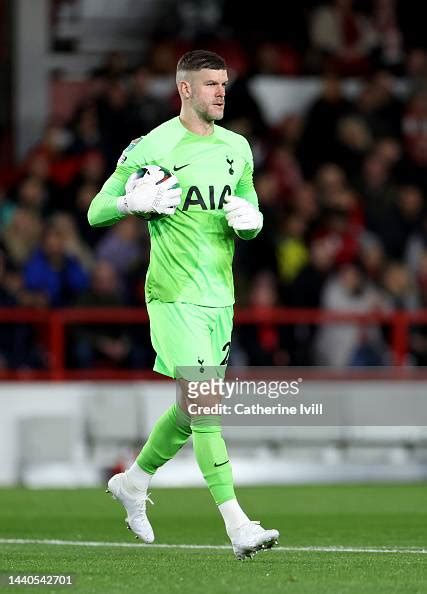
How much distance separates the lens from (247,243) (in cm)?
1689

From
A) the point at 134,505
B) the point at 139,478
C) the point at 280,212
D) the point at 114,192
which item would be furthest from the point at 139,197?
the point at 280,212

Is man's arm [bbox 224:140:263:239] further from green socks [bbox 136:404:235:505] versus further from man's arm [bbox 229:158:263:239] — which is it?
green socks [bbox 136:404:235:505]

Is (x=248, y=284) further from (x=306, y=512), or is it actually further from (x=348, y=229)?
(x=306, y=512)

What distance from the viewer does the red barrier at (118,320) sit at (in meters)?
15.4

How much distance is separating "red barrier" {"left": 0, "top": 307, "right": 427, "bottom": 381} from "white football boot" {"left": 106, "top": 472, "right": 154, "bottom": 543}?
6.60 meters

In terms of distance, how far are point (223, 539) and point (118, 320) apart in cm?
595

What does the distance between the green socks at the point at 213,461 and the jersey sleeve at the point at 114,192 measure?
3.73ft

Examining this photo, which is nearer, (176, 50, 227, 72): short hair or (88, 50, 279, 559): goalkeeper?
(88, 50, 279, 559): goalkeeper

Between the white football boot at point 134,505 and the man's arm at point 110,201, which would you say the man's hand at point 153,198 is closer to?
the man's arm at point 110,201

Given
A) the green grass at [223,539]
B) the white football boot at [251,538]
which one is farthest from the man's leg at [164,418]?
the white football boot at [251,538]

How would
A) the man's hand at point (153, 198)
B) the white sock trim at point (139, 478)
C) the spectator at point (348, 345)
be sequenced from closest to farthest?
the man's hand at point (153, 198) < the white sock trim at point (139, 478) < the spectator at point (348, 345)

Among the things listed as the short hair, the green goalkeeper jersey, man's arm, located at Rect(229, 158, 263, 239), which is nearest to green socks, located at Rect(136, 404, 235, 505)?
the green goalkeeper jersey

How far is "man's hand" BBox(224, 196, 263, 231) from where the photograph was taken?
327 inches

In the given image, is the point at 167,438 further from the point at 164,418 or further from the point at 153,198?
the point at 153,198
